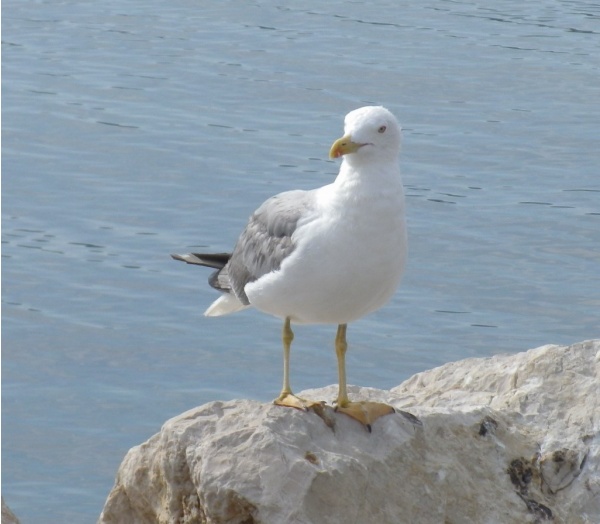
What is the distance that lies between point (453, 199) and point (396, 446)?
777 centimetres

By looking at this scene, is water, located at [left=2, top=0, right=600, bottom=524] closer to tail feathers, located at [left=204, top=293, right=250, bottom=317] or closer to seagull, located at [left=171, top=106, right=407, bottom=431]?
tail feathers, located at [left=204, top=293, right=250, bottom=317]

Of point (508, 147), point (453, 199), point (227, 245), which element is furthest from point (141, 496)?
point (508, 147)

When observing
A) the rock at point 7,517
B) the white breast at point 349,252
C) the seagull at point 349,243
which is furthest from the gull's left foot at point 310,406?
the rock at point 7,517

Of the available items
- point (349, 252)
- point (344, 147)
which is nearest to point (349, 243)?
point (349, 252)

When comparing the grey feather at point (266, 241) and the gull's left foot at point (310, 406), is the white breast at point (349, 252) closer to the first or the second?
the grey feather at point (266, 241)

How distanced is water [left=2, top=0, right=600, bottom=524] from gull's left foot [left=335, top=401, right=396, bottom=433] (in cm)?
324

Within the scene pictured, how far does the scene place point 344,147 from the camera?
6.84 m

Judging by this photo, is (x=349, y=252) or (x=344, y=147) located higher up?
(x=344, y=147)

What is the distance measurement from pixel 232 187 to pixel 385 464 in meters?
7.97

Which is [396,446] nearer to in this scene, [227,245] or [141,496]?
[141,496]

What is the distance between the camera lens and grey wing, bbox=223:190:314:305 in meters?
7.21

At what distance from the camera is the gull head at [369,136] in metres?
6.87

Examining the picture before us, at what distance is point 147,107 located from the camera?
677 inches

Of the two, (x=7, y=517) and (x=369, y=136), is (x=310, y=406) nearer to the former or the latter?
(x=369, y=136)
